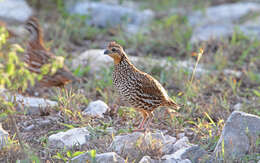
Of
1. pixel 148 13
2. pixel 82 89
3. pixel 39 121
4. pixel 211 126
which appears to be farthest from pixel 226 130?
pixel 148 13

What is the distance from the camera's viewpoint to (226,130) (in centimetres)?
→ 474

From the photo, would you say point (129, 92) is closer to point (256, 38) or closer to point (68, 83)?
point (68, 83)

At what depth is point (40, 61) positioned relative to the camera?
7.60 metres

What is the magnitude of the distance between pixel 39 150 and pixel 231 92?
3.61 metres

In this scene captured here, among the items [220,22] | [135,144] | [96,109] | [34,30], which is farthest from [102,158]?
[220,22]

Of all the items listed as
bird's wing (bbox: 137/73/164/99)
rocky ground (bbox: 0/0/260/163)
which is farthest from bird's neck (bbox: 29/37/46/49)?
bird's wing (bbox: 137/73/164/99)

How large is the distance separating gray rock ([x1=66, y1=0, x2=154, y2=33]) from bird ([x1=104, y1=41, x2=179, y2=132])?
16.2ft

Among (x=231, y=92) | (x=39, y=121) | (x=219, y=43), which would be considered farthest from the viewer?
(x=219, y=43)

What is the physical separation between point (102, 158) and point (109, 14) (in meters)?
7.26

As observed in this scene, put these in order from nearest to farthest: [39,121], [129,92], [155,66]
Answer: [129,92]
[39,121]
[155,66]

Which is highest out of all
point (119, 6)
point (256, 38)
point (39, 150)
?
point (119, 6)

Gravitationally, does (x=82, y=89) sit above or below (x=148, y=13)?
below

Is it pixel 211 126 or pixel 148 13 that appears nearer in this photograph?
pixel 211 126

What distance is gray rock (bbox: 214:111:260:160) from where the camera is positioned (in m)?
4.64
